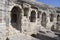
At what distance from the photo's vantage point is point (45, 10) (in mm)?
19375

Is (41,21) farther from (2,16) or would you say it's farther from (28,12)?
(2,16)

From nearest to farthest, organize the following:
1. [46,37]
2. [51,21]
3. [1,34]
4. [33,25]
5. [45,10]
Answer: [1,34] → [46,37] → [33,25] → [45,10] → [51,21]

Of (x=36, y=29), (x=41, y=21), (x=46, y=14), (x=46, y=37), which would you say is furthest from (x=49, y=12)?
(x=46, y=37)

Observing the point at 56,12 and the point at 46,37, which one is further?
the point at 56,12

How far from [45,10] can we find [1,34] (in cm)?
1499

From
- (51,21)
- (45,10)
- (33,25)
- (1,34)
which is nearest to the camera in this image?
(1,34)

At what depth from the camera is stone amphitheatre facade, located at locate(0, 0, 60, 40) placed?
44.9ft

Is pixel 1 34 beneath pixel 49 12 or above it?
beneath

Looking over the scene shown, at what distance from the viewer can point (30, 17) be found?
17.8m

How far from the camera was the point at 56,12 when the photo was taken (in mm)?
21359

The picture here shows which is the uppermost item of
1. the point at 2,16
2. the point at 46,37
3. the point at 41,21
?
the point at 2,16

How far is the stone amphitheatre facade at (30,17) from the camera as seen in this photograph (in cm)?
1368

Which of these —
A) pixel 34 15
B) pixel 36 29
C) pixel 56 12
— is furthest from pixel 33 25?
pixel 56 12

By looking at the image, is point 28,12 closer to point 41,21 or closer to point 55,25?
point 41,21
